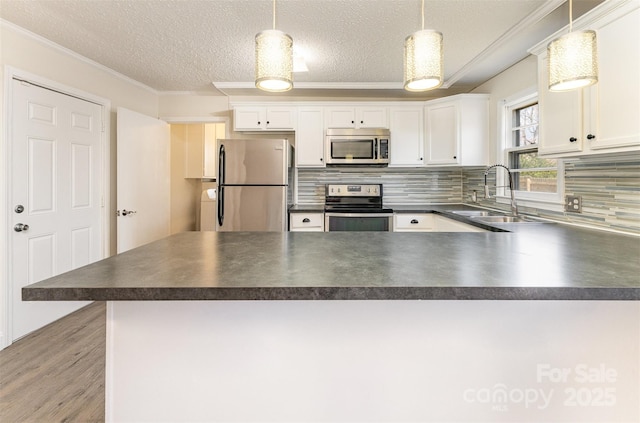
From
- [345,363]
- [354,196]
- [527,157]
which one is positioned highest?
[527,157]

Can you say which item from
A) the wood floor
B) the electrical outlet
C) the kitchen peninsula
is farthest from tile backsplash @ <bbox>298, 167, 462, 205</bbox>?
the kitchen peninsula

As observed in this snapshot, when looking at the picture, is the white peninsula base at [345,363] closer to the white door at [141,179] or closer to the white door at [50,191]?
the white door at [50,191]

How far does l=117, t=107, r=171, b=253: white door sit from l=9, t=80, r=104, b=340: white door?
204 mm

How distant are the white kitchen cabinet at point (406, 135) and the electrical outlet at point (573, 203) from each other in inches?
63.6

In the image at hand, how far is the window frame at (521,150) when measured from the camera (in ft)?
8.02

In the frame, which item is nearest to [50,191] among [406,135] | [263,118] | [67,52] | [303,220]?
[67,52]

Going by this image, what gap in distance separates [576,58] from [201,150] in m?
5.12

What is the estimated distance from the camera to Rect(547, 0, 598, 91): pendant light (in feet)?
3.92

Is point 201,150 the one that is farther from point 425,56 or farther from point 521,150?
point 425,56

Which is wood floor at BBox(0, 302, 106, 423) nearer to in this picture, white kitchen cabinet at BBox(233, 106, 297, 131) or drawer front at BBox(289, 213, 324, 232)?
drawer front at BBox(289, 213, 324, 232)

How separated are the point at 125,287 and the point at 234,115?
3.26 metres

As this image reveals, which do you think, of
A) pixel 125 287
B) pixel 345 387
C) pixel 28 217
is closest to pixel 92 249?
pixel 28 217

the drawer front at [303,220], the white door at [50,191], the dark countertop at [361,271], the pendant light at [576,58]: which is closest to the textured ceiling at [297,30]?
the white door at [50,191]

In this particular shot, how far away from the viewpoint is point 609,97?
1.63 metres
